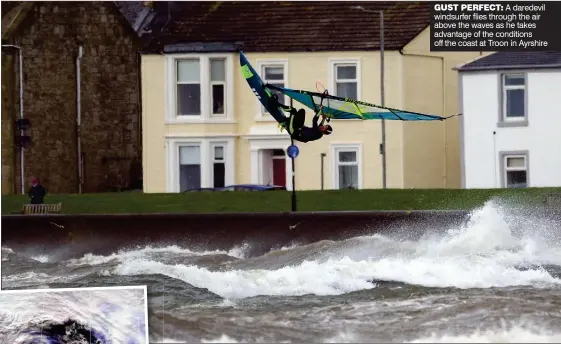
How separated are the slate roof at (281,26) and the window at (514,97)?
85 cm

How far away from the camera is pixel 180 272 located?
1187cm

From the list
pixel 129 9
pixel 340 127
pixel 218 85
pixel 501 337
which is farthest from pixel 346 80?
pixel 501 337

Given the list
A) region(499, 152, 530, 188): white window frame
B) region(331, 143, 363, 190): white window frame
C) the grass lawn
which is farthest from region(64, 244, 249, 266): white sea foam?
region(499, 152, 530, 188): white window frame

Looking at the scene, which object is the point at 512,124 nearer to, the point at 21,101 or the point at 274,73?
the point at 274,73

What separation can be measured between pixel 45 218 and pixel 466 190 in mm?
2492

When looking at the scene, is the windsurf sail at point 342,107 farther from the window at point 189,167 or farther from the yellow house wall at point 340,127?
the window at point 189,167

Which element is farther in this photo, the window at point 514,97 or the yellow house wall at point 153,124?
the yellow house wall at point 153,124

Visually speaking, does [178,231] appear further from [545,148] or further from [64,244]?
[545,148]

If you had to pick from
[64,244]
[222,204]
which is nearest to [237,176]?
[222,204]

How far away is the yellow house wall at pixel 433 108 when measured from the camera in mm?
11867

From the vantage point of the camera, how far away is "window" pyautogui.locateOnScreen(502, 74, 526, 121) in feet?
38.9

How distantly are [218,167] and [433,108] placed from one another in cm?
132

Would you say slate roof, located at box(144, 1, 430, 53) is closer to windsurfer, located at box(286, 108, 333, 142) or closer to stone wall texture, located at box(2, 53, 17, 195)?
windsurfer, located at box(286, 108, 333, 142)

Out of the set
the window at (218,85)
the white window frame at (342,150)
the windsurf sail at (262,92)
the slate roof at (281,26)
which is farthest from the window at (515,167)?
the window at (218,85)
